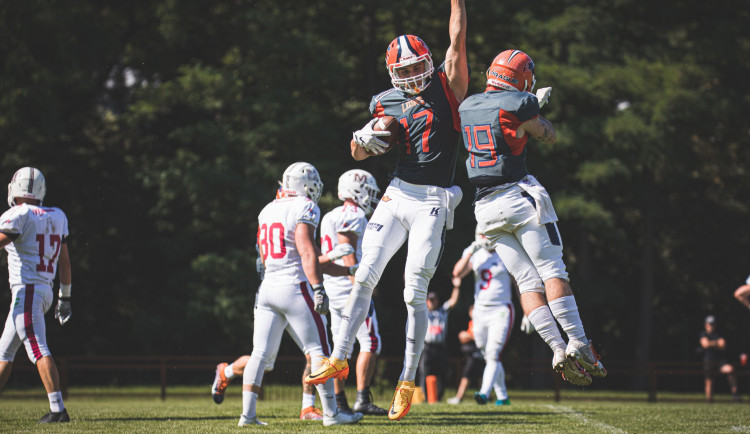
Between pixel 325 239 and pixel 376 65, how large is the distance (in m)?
18.9

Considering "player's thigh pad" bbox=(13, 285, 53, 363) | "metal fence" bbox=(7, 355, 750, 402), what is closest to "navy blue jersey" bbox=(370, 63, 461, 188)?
"player's thigh pad" bbox=(13, 285, 53, 363)

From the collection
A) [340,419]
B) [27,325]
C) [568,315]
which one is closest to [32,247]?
[27,325]

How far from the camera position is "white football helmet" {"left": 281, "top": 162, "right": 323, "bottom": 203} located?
340 inches

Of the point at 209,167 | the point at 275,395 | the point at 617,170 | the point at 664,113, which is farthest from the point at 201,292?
the point at 664,113

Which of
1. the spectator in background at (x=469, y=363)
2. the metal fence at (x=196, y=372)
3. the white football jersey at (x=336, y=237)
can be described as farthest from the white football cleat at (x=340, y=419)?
the metal fence at (x=196, y=372)

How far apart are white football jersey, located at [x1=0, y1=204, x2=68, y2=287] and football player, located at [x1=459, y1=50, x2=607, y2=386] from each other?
4941 millimetres

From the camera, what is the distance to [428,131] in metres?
7.17

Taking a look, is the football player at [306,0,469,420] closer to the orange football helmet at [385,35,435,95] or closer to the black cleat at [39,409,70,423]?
the orange football helmet at [385,35,435,95]

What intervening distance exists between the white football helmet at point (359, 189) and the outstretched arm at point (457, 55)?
2982 mm

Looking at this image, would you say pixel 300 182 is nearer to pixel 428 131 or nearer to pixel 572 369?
pixel 428 131

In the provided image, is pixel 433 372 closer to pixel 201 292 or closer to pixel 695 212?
pixel 201 292

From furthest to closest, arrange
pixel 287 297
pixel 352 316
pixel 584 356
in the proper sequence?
pixel 287 297
pixel 352 316
pixel 584 356

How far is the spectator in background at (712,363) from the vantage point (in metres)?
20.6

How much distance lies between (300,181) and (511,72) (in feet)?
8.71
